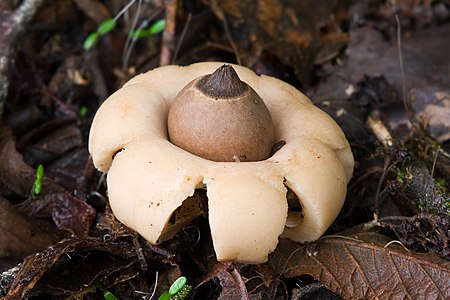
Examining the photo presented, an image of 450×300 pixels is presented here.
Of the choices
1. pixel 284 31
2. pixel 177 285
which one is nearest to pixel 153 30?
pixel 284 31

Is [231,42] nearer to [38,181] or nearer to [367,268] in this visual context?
→ [38,181]

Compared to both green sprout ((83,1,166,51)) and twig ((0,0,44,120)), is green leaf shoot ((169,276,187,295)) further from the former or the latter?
green sprout ((83,1,166,51))

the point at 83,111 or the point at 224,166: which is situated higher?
the point at 224,166

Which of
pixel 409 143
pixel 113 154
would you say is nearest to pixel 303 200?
pixel 113 154

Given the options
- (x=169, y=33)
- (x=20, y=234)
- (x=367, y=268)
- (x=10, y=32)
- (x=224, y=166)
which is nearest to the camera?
(x=224, y=166)

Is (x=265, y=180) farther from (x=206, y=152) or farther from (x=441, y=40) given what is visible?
(x=441, y=40)
